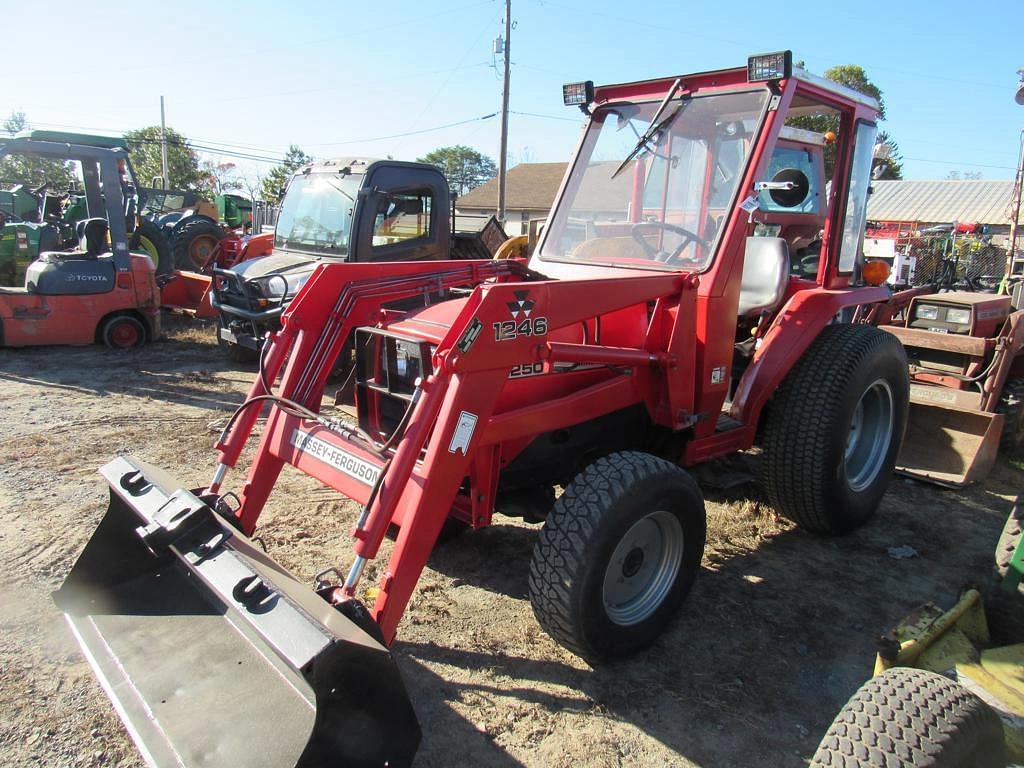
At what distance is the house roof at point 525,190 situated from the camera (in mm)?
39656

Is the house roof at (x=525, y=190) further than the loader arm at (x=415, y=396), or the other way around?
the house roof at (x=525, y=190)

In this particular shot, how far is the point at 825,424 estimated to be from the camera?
386cm

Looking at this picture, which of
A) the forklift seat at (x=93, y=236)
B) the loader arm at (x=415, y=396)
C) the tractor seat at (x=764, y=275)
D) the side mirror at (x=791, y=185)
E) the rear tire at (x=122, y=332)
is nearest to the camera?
the loader arm at (x=415, y=396)

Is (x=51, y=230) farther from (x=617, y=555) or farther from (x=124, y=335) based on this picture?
(x=617, y=555)

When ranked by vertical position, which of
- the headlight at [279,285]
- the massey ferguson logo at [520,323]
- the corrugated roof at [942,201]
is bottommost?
the headlight at [279,285]

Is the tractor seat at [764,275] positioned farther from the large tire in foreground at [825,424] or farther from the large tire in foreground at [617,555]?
the large tire in foreground at [617,555]

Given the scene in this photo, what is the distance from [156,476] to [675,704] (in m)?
2.36

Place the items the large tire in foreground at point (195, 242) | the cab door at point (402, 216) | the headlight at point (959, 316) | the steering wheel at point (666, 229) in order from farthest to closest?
1. the large tire in foreground at point (195, 242)
2. the cab door at point (402, 216)
3. the headlight at point (959, 316)
4. the steering wheel at point (666, 229)

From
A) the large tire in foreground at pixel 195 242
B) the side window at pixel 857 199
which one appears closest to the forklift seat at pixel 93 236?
the large tire in foreground at pixel 195 242

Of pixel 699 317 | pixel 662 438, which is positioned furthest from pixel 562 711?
pixel 699 317

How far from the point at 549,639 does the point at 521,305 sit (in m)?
1.54

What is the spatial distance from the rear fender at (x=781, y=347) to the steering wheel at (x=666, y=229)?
0.71 meters

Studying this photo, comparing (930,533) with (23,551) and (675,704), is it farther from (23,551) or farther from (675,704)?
(23,551)

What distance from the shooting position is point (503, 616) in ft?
11.3
